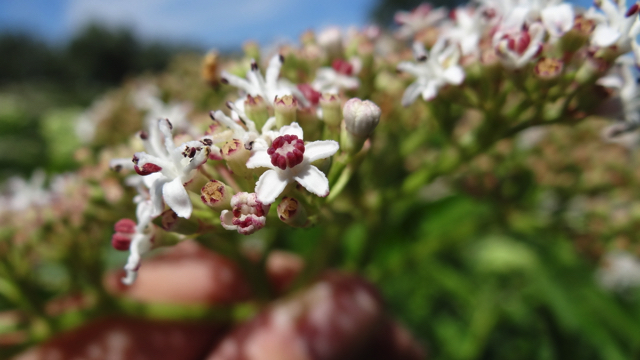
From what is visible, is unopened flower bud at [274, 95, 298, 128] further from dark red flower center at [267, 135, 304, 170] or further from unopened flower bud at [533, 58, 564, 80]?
unopened flower bud at [533, 58, 564, 80]

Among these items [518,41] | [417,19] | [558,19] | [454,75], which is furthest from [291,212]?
[417,19]

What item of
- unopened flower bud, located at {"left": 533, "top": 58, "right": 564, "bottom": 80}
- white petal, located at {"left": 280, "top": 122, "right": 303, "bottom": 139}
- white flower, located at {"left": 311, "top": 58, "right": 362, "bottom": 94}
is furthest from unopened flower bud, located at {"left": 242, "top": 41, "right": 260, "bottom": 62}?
unopened flower bud, located at {"left": 533, "top": 58, "right": 564, "bottom": 80}

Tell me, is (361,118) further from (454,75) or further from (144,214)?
(144,214)

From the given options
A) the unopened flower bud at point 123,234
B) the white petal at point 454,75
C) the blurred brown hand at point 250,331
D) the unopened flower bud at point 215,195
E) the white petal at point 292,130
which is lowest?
the blurred brown hand at point 250,331

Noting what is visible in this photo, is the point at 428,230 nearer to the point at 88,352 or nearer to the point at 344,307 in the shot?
the point at 344,307

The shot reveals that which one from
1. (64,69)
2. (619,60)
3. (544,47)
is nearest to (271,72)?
(544,47)

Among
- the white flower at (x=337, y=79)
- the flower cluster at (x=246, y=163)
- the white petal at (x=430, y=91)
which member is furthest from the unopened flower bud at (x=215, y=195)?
the white petal at (x=430, y=91)

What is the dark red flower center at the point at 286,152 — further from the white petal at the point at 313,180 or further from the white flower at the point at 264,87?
the white flower at the point at 264,87
